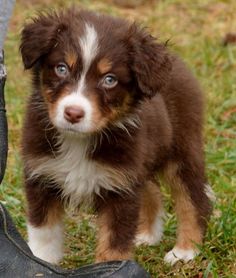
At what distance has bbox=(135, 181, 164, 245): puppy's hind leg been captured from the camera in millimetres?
6344

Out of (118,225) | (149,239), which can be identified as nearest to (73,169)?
(118,225)

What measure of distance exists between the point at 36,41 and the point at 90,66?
410mm

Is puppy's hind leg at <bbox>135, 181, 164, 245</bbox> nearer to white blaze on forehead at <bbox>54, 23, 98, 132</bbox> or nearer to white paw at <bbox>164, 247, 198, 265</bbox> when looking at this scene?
white paw at <bbox>164, 247, 198, 265</bbox>

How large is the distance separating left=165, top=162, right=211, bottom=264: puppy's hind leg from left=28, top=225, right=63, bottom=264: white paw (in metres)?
0.83

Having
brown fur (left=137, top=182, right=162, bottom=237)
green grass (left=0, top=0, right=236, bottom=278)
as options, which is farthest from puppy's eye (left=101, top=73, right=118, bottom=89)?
brown fur (left=137, top=182, right=162, bottom=237)

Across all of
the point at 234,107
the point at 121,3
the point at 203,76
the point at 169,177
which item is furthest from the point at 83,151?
the point at 121,3

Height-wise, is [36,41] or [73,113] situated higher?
[36,41]

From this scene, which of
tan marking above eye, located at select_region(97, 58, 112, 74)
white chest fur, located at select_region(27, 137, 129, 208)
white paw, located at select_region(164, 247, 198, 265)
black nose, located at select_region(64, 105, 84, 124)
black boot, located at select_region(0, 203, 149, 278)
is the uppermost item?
tan marking above eye, located at select_region(97, 58, 112, 74)

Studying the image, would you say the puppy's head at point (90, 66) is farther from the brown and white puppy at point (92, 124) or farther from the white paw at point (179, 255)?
the white paw at point (179, 255)

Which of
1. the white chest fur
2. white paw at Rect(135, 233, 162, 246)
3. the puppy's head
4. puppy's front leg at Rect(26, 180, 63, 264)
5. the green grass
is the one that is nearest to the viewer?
the puppy's head

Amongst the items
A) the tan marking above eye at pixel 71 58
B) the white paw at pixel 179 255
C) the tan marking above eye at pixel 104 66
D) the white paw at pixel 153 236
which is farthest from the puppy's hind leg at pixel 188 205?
the tan marking above eye at pixel 71 58

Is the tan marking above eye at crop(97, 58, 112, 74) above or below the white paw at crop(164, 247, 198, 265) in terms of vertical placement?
above

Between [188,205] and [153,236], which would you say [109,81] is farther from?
Result: [153,236]

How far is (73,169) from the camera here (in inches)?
206
